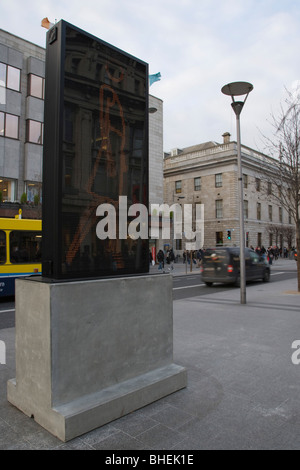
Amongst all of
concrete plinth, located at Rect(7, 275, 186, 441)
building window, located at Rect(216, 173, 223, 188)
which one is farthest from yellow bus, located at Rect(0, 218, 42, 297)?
building window, located at Rect(216, 173, 223, 188)

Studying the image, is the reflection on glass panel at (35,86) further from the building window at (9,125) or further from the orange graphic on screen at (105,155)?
the orange graphic on screen at (105,155)

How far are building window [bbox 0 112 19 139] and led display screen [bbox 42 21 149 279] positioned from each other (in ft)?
74.8

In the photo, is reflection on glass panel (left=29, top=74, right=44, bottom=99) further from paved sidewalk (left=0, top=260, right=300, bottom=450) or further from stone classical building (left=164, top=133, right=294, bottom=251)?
stone classical building (left=164, top=133, right=294, bottom=251)

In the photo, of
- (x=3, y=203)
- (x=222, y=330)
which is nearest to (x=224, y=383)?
(x=222, y=330)

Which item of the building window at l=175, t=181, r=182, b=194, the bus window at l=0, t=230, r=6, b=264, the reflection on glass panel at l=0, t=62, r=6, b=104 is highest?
the reflection on glass panel at l=0, t=62, r=6, b=104

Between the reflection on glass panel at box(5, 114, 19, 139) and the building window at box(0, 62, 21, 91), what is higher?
the building window at box(0, 62, 21, 91)

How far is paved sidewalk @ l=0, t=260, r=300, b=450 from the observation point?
8.45ft

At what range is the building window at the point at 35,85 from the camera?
24.8 m

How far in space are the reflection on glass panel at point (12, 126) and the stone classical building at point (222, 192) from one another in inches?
985

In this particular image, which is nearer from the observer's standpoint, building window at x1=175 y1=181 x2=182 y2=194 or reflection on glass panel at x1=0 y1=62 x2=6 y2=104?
reflection on glass panel at x1=0 y1=62 x2=6 y2=104

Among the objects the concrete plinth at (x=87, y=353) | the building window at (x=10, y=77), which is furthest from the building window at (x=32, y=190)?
the concrete plinth at (x=87, y=353)

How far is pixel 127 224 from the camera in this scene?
11.7 ft

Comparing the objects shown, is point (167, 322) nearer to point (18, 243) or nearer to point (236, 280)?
point (18, 243)

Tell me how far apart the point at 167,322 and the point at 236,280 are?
11.9 m
